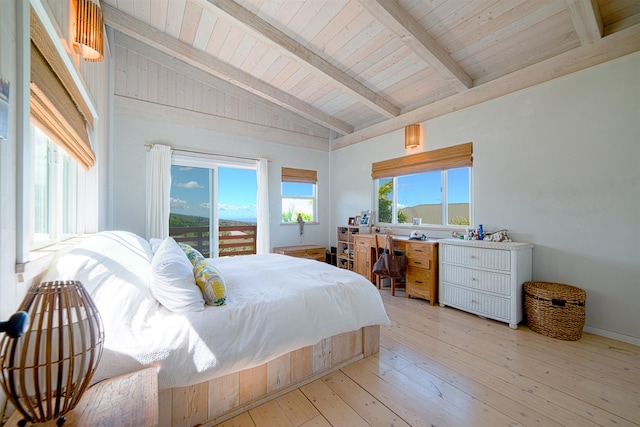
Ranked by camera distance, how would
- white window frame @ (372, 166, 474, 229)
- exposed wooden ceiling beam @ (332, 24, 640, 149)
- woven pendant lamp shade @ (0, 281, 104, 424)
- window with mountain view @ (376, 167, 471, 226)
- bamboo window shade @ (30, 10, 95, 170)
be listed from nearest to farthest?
woven pendant lamp shade @ (0, 281, 104, 424) < bamboo window shade @ (30, 10, 95, 170) < exposed wooden ceiling beam @ (332, 24, 640, 149) < white window frame @ (372, 166, 474, 229) < window with mountain view @ (376, 167, 471, 226)

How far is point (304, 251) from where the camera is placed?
4.70m

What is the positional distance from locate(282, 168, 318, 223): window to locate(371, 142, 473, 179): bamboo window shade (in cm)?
137

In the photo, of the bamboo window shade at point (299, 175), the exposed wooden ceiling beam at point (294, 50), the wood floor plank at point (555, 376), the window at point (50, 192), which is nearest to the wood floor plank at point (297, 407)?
the wood floor plank at point (555, 376)

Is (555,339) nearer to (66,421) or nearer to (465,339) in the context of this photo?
(465,339)

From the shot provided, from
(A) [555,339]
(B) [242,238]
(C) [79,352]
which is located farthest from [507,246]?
(B) [242,238]

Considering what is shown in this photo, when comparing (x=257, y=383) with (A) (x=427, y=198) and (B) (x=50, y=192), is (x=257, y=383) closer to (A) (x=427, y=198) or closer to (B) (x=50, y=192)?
(B) (x=50, y=192)

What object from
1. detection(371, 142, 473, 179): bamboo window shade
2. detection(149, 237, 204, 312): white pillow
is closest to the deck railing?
detection(371, 142, 473, 179): bamboo window shade

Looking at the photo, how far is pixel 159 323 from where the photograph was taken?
132 cm

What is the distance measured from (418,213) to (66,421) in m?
4.06

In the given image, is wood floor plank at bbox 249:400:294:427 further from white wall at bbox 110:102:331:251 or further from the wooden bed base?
white wall at bbox 110:102:331:251

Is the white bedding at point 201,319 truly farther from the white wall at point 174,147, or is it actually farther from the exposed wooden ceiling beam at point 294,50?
the exposed wooden ceiling beam at point 294,50

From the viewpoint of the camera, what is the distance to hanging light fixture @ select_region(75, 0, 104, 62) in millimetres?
1775

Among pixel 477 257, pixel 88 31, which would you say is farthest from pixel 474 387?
pixel 88 31

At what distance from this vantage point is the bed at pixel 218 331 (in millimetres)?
1244
